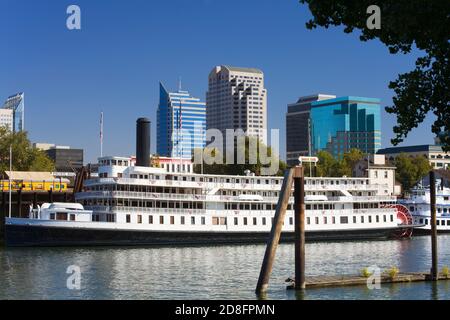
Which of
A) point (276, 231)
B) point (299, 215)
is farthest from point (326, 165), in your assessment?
point (276, 231)

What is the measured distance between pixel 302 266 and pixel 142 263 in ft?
52.7

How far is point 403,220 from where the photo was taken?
232 feet

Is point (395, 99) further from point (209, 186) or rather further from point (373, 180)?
point (373, 180)

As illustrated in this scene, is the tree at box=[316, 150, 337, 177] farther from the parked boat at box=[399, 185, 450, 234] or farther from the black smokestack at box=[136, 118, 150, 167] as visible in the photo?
the black smokestack at box=[136, 118, 150, 167]

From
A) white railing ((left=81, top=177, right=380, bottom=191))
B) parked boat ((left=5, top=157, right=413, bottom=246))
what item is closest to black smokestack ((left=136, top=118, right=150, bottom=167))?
parked boat ((left=5, top=157, right=413, bottom=246))

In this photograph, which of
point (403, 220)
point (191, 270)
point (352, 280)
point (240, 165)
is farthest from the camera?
point (240, 165)

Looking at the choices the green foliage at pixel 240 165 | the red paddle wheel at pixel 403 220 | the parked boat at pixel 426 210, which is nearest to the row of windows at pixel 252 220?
the red paddle wheel at pixel 403 220

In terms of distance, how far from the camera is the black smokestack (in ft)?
199

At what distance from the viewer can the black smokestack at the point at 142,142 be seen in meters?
60.8

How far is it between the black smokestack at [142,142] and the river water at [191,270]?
10.3m

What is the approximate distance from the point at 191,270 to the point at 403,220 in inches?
1537

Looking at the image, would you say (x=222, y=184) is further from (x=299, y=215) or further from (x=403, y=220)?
(x=299, y=215)

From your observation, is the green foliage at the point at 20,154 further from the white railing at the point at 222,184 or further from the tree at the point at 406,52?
the tree at the point at 406,52

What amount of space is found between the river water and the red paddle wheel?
1087cm
